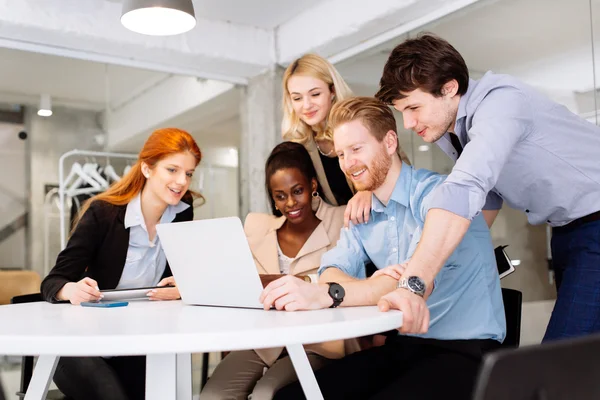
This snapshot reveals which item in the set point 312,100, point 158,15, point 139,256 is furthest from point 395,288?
point 158,15

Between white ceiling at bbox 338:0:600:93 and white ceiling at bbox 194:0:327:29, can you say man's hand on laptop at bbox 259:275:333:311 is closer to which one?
white ceiling at bbox 338:0:600:93

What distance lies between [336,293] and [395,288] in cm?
19

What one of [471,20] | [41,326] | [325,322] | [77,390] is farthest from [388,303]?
[471,20]


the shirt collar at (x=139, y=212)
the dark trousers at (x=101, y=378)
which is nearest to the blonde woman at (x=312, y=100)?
the shirt collar at (x=139, y=212)

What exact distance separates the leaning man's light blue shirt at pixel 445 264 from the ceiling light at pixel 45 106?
3027 millimetres

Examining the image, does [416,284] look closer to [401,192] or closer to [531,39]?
[401,192]

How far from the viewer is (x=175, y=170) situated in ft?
8.98

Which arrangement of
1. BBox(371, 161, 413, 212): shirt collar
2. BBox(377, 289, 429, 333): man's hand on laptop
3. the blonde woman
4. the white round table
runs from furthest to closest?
1. the blonde woman
2. BBox(371, 161, 413, 212): shirt collar
3. BBox(377, 289, 429, 333): man's hand on laptop
4. the white round table

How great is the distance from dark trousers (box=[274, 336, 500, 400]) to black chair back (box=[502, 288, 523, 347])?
0.30 metres

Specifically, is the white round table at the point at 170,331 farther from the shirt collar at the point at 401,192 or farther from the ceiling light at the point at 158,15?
the ceiling light at the point at 158,15

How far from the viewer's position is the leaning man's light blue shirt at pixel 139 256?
257 cm

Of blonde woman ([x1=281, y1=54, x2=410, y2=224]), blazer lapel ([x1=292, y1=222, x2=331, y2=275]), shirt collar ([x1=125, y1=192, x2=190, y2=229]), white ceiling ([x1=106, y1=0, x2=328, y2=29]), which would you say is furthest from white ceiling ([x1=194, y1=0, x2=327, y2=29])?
blazer lapel ([x1=292, y1=222, x2=331, y2=275])

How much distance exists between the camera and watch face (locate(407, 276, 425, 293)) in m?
1.47

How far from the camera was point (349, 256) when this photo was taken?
1974 mm
